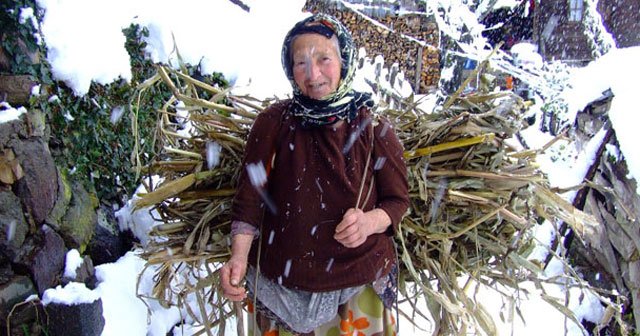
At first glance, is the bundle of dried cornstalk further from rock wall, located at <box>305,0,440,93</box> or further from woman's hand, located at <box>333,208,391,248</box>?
rock wall, located at <box>305,0,440,93</box>

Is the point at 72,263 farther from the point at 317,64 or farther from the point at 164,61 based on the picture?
the point at 317,64

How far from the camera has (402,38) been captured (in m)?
11.4

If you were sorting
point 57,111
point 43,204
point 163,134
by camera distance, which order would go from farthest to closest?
point 57,111 < point 43,204 < point 163,134

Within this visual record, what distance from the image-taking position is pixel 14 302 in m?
2.36

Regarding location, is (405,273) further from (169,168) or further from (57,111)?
(57,111)

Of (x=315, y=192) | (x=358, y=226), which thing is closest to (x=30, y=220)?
(x=315, y=192)

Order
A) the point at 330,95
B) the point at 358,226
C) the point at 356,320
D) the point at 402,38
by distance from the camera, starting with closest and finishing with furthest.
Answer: the point at 358,226, the point at 330,95, the point at 356,320, the point at 402,38

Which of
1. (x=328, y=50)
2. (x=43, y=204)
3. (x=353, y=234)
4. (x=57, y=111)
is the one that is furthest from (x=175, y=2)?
(x=353, y=234)

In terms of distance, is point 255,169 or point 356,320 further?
point 356,320

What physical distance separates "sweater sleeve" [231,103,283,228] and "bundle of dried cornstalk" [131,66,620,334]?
0.30m

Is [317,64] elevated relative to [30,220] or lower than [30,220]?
elevated

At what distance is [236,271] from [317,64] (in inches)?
26.0

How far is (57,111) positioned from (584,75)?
320 cm

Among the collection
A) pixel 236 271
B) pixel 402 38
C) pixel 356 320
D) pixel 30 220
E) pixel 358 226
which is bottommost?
pixel 356 320
